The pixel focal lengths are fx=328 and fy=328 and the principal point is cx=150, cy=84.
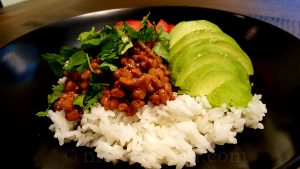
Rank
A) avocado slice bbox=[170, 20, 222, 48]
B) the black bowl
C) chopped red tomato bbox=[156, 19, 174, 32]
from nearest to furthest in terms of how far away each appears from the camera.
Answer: the black bowl
avocado slice bbox=[170, 20, 222, 48]
chopped red tomato bbox=[156, 19, 174, 32]

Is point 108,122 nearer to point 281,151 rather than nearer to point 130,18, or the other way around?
point 281,151

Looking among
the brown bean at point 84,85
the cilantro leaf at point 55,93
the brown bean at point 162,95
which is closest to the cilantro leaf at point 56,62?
the cilantro leaf at point 55,93

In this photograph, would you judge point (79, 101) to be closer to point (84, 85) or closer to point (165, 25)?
point (84, 85)

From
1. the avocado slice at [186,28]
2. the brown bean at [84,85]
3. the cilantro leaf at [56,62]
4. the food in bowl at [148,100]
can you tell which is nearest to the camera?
the food in bowl at [148,100]

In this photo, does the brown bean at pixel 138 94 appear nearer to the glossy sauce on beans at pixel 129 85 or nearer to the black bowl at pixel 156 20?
the glossy sauce on beans at pixel 129 85

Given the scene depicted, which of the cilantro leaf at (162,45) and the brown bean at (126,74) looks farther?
the cilantro leaf at (162,45)

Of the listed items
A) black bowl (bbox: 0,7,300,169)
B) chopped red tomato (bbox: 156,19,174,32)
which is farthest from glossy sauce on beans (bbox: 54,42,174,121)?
chopped red tomato (bbox: 156,19,174,32)

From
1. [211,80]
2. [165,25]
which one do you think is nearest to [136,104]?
[211,80]

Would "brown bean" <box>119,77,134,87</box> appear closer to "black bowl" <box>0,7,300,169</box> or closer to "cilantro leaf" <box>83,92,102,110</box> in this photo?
"cilantro leaf" <box>83,92,102,110</box>
